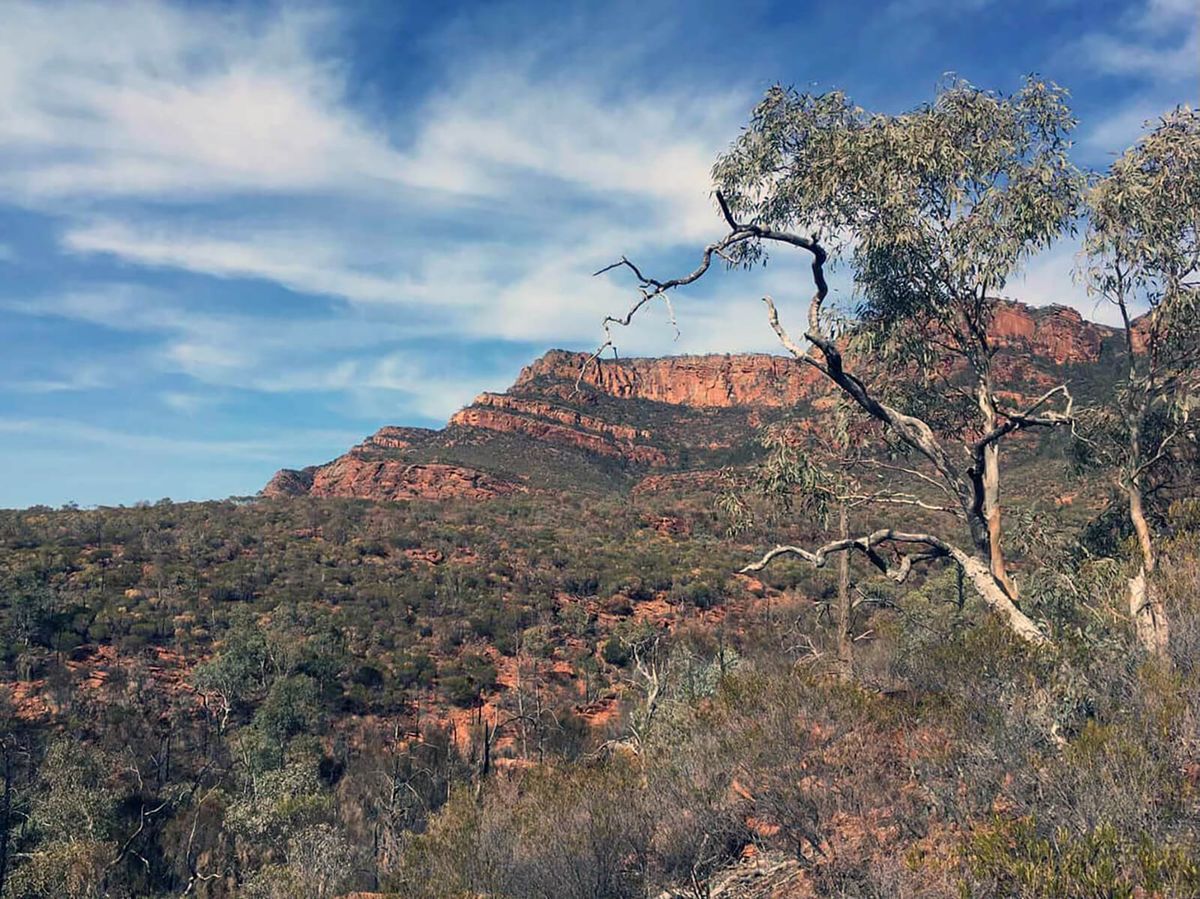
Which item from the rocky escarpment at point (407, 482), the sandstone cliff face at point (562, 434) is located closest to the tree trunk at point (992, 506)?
the rocky escarpment at point (407, 482)

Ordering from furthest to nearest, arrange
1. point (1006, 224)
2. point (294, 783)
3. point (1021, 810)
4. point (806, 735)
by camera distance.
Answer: point (294, 783) < point (1006, 224) < point (806, 735) < point (1021, 810)

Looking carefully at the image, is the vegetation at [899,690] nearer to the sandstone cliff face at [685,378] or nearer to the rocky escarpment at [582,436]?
the rocky escarpment at [582,436]

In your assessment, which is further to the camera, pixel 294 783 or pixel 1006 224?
pixel 294 783

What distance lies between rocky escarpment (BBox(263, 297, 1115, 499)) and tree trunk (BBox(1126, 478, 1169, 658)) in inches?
1835

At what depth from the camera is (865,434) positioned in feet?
32.9

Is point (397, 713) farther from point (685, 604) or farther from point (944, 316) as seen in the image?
point (944, 316)

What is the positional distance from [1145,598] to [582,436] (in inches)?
3502

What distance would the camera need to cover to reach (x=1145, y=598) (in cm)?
804

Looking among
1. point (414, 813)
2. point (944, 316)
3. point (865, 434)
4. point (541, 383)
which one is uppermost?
point (541, 383)

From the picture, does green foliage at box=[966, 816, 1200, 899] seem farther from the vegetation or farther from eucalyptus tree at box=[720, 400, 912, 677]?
eucalyptus tree at box=[720, 400, 912, 677]

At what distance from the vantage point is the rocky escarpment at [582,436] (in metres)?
73.0

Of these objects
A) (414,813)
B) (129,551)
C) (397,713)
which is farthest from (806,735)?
(129,551)

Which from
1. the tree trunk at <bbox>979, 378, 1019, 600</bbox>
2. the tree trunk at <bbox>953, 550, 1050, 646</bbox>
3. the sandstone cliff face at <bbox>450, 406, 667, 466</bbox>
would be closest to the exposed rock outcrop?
the sandstone cliff face at <bbox>450, 406, 667, 466</bbox>

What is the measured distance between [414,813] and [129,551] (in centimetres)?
2615
